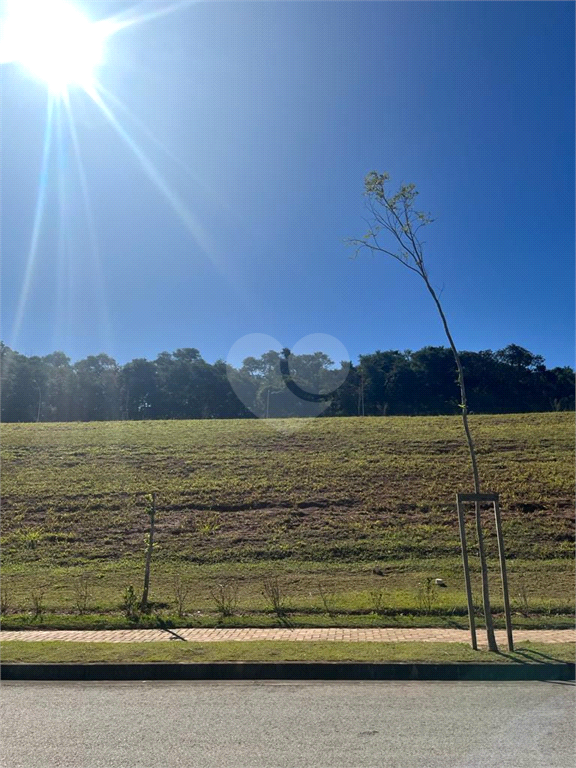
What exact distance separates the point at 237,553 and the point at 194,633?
24.6 ft

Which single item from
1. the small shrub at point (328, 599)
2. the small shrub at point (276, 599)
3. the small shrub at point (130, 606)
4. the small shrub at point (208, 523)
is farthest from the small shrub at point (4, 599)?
the small shrub at point (208, 523)

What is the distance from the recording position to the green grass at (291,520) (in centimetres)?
1145

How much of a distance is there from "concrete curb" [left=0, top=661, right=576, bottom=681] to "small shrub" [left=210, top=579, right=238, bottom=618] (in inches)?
139

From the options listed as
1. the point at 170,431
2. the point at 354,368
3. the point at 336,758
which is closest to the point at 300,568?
the point at 336,758

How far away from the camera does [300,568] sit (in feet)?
49.2

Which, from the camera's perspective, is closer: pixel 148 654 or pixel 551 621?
pixel 148 654

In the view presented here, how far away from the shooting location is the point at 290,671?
6.38 m

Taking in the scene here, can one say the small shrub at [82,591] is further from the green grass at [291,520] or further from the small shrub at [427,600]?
the small shrub at [427,600]

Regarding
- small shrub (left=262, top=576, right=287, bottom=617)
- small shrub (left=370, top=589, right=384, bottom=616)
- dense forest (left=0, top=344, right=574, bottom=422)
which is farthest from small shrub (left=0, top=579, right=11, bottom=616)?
dense forest (left=0, top=344, right=574, bottom=422)

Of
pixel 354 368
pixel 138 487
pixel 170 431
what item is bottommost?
pixel 138 487

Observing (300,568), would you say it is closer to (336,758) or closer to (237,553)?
(237,553)

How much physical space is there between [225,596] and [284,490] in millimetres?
10322

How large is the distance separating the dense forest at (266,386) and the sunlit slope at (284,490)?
1183 inches

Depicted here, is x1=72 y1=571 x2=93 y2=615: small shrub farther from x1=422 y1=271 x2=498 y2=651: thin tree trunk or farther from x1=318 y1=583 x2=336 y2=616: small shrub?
x1=422 y1=271 x2=498 y2=651: thin tree trunk
